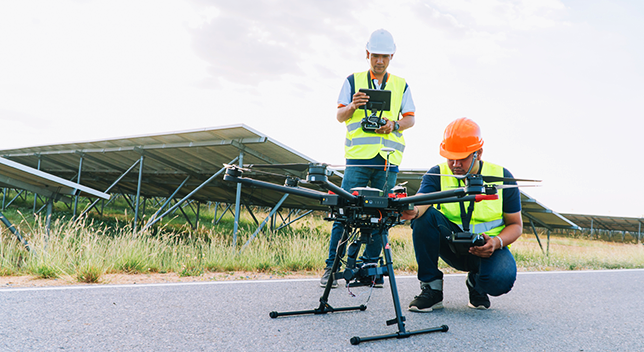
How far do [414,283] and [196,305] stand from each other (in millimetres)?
2490

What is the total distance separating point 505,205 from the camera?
128 inches

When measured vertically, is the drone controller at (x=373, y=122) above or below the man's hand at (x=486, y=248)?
above

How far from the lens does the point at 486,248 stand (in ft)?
9.94

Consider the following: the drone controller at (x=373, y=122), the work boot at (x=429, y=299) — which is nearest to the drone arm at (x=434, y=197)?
the work boot at (x=429, y=299)

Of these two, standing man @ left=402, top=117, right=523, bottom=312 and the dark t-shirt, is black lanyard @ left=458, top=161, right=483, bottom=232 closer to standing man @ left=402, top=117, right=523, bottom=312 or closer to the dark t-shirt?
standing man @ left=402, top=117, right=523, bottom=312

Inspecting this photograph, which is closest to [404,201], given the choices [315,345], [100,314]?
[315,345]

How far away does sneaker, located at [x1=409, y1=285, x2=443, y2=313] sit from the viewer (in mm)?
3152

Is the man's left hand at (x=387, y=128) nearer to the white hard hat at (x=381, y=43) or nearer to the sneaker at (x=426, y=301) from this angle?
the white hard hat at (x=381, y=43)

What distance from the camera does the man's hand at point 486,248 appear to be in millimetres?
3031

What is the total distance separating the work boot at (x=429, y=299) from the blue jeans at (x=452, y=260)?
0.17ft

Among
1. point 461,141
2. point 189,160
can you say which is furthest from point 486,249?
point 189,160

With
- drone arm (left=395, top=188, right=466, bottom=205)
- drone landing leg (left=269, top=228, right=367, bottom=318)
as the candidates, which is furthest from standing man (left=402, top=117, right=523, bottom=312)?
drone arm (left=395, top=188, right=466, bottom=205)

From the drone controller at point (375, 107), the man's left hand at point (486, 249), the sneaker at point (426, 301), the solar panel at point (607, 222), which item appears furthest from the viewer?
the solar panel at point (607, 222)

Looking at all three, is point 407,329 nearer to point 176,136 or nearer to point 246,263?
point 246,263
